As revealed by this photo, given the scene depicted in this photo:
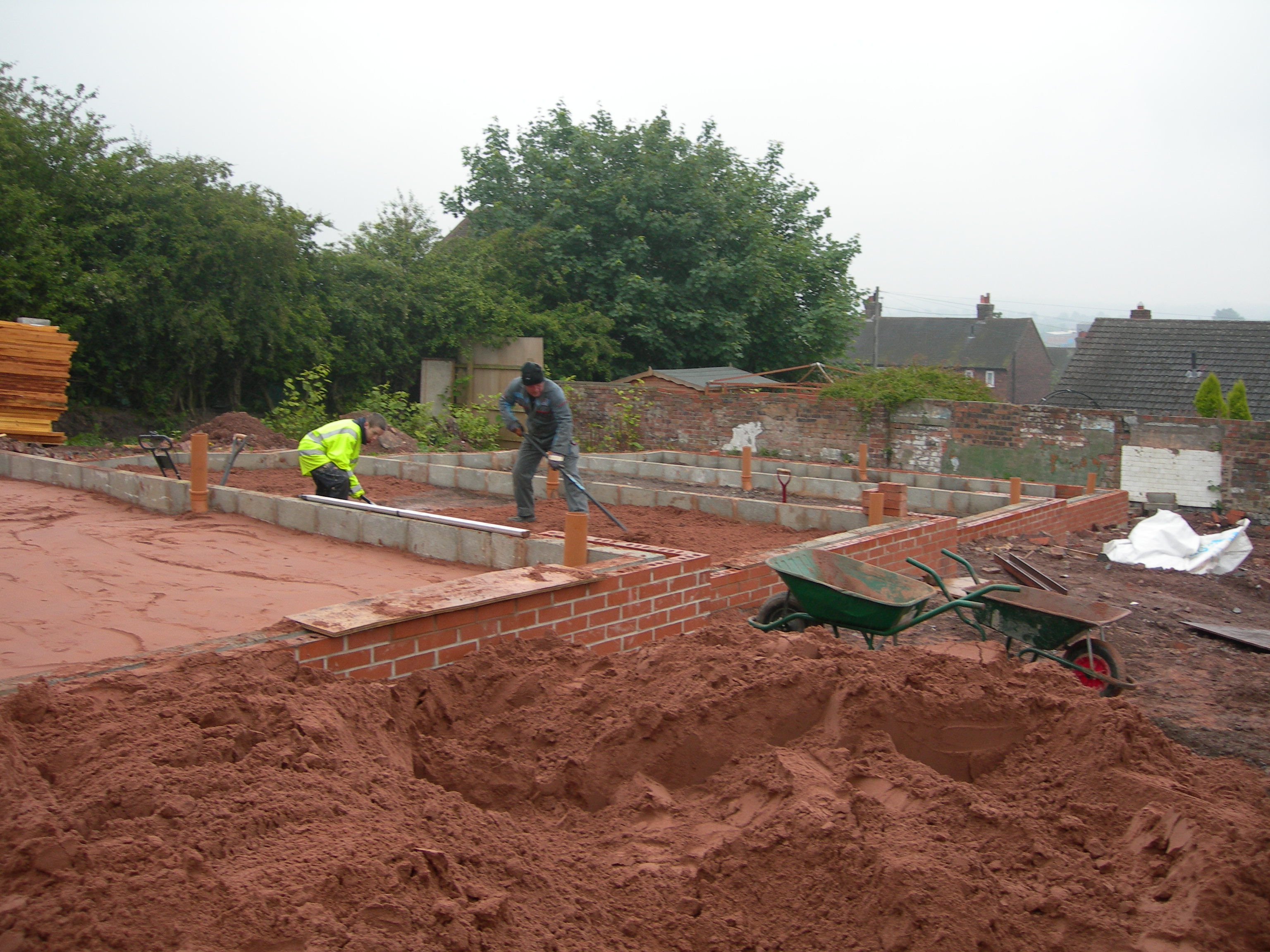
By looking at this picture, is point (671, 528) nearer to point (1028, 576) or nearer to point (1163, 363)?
point (1028, 576)

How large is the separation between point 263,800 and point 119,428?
16137mm

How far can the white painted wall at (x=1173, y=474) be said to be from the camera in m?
13.5

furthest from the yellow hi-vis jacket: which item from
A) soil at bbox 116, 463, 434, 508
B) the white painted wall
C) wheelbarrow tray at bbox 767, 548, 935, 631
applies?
the white painted wall

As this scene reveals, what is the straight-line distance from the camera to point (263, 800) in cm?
253

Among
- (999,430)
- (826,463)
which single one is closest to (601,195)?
(826,463)

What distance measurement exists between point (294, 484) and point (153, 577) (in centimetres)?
540

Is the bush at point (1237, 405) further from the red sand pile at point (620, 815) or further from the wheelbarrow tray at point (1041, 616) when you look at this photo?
the red sand pile at point (620, 815)

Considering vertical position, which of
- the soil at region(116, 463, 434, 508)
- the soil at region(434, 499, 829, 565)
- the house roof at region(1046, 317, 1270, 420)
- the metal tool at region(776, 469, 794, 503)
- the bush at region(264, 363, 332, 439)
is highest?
the house roof at region(1046, 317, 1270, 420)

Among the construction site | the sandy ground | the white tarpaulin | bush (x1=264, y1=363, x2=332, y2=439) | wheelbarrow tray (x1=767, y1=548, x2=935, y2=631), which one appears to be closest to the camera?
the construction site

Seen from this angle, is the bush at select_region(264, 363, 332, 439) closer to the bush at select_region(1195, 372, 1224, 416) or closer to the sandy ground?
the sandy ground

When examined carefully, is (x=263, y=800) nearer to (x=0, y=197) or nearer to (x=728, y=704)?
(x=728, y=704)

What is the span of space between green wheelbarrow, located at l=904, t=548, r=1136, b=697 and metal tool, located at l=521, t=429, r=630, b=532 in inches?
109

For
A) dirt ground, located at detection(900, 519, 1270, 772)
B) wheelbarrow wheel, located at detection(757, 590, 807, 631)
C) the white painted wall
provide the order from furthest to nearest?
the white painted wall
wheelbarrow wheel, located at detection(757, 590, 807, 631)
dirt ground, located at detection(900, 519, 1270, 772)

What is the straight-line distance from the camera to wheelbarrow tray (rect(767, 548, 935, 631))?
195 inches
